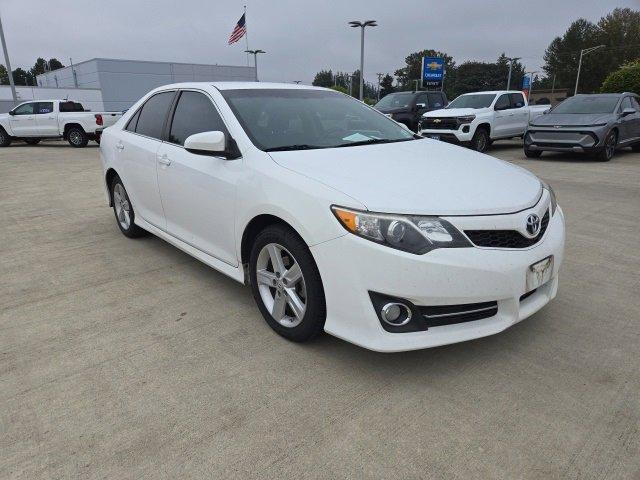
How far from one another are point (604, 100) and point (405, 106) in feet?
18.9

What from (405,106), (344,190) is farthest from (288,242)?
(405,106)

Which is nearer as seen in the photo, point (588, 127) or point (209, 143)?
point (209, 143)

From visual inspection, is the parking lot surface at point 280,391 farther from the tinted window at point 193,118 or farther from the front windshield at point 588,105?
the front windshield at point 588,105

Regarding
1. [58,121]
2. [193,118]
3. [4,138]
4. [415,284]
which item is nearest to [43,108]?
[58,121]

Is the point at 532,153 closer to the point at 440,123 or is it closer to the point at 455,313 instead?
the point at 440,123

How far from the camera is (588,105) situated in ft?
37.8

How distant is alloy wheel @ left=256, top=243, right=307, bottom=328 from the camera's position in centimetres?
276

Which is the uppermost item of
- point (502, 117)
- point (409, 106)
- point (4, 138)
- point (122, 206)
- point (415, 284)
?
point (409, 106)

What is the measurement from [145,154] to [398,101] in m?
13.0

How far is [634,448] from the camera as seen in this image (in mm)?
2027

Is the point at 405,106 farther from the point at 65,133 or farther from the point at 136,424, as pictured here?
the point at 136,424

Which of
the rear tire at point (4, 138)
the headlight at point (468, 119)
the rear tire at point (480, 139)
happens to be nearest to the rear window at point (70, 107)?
the rear tire at point (4, 138)

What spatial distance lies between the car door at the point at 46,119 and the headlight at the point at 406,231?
18481 millimetres

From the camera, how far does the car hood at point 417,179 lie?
2.42 meters
